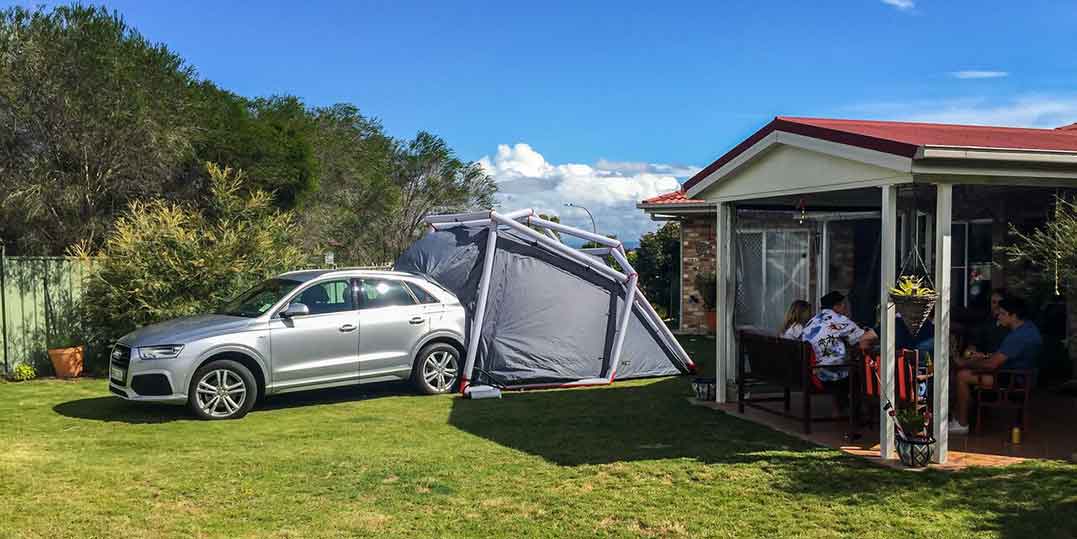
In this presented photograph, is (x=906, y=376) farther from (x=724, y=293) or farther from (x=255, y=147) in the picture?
(x=255, y=147)

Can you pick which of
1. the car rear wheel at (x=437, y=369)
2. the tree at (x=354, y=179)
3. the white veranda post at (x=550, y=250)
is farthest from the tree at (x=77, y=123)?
the tree at (x=354, y=179)

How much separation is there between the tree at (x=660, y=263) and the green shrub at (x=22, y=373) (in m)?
→ 14.0

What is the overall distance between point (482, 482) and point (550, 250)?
5403 mm

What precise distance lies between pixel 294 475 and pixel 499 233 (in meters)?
5.27

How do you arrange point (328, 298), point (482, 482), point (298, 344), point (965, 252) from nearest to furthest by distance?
point (482, 482) → point (298, 344) → point (328, 298) → point (965, 252)

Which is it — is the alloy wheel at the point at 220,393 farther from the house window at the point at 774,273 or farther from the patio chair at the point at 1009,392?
the patio chair at the point at 1009,392

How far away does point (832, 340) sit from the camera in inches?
326

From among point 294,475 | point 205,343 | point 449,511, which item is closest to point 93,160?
point 205,343

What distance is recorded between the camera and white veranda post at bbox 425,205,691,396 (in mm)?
11000

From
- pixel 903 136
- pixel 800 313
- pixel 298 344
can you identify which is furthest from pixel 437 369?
pixel 903 136

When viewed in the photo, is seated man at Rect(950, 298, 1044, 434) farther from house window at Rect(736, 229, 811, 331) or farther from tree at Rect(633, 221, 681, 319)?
tree at Rect(633, 221, 681, 319)

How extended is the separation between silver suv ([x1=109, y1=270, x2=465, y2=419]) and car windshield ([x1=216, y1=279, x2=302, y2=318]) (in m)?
0.02

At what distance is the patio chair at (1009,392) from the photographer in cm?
788

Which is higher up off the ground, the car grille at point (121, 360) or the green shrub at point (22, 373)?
the car grille at point (121, 360)
